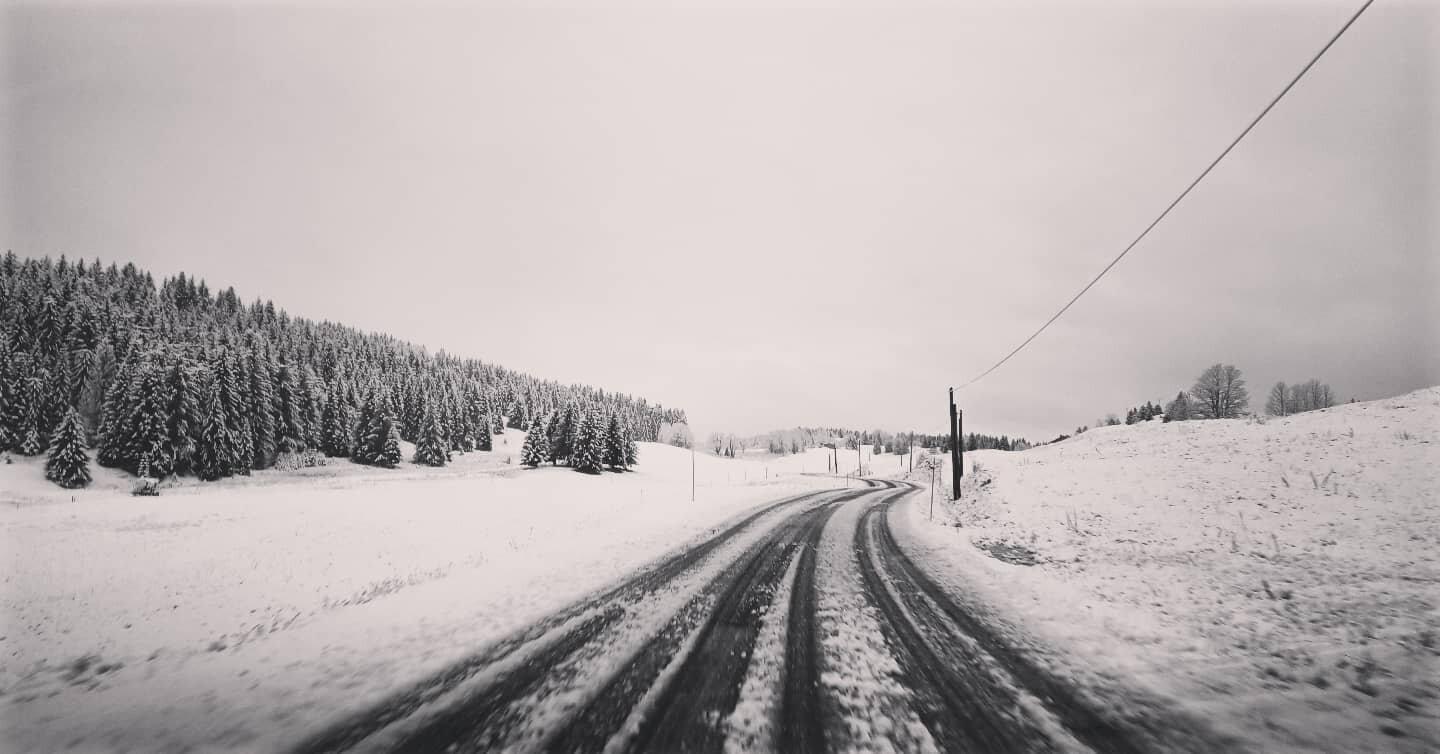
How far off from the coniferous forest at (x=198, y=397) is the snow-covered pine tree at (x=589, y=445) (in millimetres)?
158

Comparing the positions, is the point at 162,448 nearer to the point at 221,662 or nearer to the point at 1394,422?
the point at 221,662

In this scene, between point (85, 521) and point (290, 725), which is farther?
point (85, 521)

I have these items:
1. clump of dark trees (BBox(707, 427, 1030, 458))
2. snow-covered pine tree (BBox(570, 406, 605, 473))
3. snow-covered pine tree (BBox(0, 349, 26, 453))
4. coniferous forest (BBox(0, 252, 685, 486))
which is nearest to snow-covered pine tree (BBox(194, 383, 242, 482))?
coniferous forest (BBox(0, 252, 685, 486))

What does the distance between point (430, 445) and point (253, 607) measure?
62.6 metres

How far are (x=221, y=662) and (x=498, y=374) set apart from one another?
134m

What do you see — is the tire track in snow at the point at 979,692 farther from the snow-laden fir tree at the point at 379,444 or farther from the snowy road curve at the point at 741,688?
the snow-laden fir tree at the point at 379,444

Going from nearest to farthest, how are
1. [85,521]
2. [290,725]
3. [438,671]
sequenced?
[290,725] → [438,671] → [85,521]

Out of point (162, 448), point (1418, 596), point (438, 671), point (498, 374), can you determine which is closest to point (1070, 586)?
point (1418, 596)

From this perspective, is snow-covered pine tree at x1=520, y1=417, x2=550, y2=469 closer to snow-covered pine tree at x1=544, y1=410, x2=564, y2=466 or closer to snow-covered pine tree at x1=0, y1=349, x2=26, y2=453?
snow-covered pine tree at x1=544, y1=410, x2=564, y2=466

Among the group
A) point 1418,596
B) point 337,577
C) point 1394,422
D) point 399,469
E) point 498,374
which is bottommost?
point 399,469

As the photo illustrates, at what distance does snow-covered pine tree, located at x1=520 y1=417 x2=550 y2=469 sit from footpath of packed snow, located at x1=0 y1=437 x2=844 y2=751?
38959mm

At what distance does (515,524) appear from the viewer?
1636 cm

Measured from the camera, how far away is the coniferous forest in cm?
3569

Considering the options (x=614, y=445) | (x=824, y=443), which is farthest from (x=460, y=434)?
(x=824, y=443)
